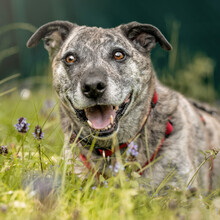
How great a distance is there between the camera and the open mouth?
310 cm

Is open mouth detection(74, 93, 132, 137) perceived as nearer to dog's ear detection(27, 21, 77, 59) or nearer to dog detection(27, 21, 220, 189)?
dog detection(27, 21, 220, 189)

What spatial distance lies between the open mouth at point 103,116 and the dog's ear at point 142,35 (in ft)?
2.01

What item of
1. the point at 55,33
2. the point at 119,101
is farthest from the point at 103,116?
the point at 55,33

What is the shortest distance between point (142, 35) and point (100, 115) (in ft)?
3.21

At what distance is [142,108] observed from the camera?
353 cm

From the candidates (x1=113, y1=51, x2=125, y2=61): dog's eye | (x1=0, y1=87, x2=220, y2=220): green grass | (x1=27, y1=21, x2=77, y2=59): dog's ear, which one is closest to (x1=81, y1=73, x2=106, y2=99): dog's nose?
(x1=113, y1=51, x2=125, y2=61): dog's eye

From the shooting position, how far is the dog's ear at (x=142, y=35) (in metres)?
3.59

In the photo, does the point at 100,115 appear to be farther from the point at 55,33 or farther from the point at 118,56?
the point at 55,33

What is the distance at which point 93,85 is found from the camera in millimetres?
2990

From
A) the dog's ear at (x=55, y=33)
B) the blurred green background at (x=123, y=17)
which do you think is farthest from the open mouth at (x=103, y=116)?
the blurred green background at (x=123, y=17)

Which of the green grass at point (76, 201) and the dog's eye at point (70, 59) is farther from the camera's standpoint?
the dog's eye at point (70, 59)

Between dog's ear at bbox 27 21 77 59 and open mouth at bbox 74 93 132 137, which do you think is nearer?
open mouth at bbox 74 93 132 137

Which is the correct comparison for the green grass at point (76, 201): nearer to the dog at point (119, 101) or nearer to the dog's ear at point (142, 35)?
the dog at point (119, 101)

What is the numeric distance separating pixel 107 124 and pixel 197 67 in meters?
4.30
